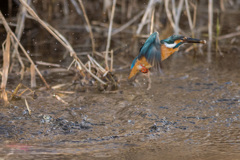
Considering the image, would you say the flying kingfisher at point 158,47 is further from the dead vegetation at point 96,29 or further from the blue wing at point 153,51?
the dead vegetation at point 96,29

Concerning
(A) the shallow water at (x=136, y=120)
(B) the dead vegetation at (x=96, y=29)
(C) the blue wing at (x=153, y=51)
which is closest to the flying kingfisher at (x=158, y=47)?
(C) the blue wing at (x=153, y=51)

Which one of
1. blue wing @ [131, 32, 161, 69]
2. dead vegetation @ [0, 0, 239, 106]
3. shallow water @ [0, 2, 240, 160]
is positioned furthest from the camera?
dead vegetation @ [0, 0, 239, 106]

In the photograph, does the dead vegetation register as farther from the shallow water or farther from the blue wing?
the blue wing

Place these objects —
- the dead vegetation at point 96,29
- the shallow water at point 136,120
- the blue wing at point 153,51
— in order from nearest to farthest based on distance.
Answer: the shallow water at point 136,120
the blue wing at point 153,51
the dead vegetation at point 96,29

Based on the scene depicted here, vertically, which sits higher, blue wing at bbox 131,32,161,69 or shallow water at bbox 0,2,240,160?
blue wing at bbox 131,32,161,69

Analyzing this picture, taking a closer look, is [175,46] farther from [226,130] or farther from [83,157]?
[83,157]

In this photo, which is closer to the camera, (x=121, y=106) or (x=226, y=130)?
(x=226, y=130)

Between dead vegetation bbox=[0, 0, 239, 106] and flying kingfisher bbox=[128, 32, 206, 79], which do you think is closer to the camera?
flying kingfisher bbox=[128, 32, 206, 79]

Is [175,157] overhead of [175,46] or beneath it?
beneath

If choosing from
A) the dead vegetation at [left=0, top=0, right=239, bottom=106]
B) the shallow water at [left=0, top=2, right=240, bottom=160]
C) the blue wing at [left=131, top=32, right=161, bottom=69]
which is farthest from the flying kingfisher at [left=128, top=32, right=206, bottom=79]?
the dead vegetation at [left=0, top=0, right=239, bottom=106]

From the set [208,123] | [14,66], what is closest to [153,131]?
[208,123]

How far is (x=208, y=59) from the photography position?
4.91 meters

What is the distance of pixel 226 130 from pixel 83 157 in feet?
3.60

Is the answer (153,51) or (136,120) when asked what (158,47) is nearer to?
(153,51)
